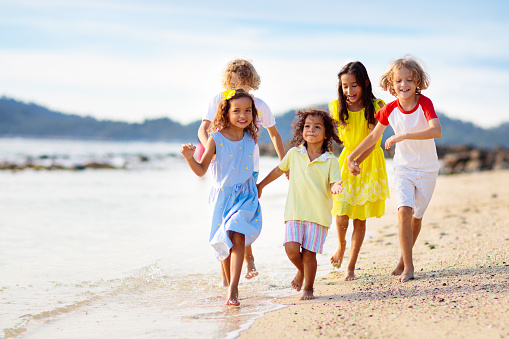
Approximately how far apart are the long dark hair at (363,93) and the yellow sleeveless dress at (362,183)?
50mm

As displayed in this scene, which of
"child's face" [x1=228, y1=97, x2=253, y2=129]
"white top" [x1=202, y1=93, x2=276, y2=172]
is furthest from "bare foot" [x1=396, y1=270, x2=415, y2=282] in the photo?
"child's face" [x1=228, y1=97, x2=253, y2=129]

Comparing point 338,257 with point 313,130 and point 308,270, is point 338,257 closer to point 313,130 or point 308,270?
point 308,270

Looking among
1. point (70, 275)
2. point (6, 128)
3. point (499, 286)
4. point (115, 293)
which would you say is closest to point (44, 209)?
point (70, 275)

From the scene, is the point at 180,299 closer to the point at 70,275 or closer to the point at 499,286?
the point at 70,275

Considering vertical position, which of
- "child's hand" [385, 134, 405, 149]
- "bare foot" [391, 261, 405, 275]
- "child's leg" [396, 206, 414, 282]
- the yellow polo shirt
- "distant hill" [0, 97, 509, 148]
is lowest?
"bare foot" [391, 261, 405, 275]

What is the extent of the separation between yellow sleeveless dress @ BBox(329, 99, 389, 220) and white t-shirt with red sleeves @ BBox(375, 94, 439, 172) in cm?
35

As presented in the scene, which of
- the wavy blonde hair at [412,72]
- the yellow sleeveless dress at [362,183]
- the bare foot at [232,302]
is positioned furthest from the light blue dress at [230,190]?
the wavy blonde hair at [412,72]

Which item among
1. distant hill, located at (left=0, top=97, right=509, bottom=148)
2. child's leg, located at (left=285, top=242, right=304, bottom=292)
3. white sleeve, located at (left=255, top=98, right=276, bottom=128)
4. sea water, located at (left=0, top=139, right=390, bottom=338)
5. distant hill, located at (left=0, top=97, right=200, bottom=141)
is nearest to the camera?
sea water, located at (left=0, top=139, right=390, bottom=338)

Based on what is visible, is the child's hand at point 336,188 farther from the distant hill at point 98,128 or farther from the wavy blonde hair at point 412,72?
the distant hill at point 98,128

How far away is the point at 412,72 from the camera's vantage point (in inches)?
175

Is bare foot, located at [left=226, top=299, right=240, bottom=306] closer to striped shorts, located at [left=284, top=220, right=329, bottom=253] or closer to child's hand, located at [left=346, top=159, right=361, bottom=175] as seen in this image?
striped shorts, located at [left=284, top=220, right=329, bottom=253]

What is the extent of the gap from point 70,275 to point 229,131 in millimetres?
2495

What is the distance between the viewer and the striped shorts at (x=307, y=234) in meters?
4.04

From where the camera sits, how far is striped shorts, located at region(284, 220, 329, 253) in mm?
4035
